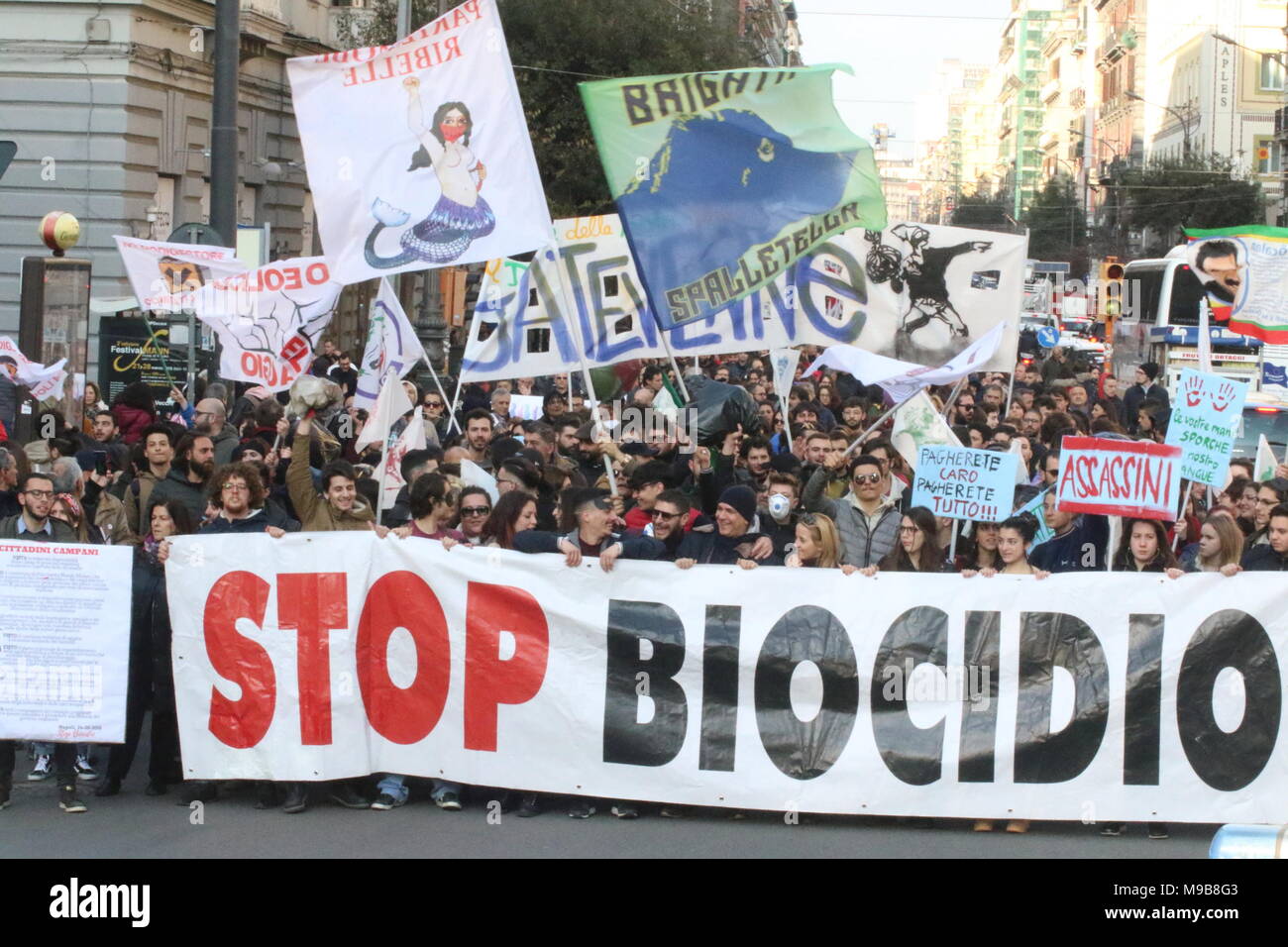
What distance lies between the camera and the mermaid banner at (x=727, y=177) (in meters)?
10.1

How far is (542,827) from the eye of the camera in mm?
7496

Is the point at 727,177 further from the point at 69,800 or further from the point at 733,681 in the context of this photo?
the point at 69,800

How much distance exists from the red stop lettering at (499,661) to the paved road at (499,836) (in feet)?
1.34

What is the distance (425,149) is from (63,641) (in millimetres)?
3394

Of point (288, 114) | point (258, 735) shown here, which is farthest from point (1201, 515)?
point (288, 114)

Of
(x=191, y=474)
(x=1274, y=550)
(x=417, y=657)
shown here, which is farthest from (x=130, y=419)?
(x=1274, y=550)

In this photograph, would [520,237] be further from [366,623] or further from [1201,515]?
[1201,515]

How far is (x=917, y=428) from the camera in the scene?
11.9 metres

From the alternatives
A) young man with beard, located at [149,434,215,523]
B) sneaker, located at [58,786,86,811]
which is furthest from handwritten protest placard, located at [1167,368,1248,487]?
sneaker, located at [58,786,86,811]

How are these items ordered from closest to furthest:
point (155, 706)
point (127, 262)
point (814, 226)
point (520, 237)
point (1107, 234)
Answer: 1. point (155, 706)
2. point (520, 237)
3. point (814, 226)
4. point (127, 262)
5. point (1107, 234)

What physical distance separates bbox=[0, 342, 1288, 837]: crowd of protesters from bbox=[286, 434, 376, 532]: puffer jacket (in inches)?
0.4

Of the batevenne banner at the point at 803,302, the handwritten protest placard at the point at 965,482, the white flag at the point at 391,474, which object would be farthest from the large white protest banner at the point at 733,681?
the batevenne banner at the point at 803,302

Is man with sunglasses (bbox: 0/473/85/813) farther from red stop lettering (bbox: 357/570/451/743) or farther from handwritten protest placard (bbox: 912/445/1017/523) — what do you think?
handwritten protest placard (bbox: 912/445/1017/523)

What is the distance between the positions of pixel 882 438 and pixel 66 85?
1408 cm
